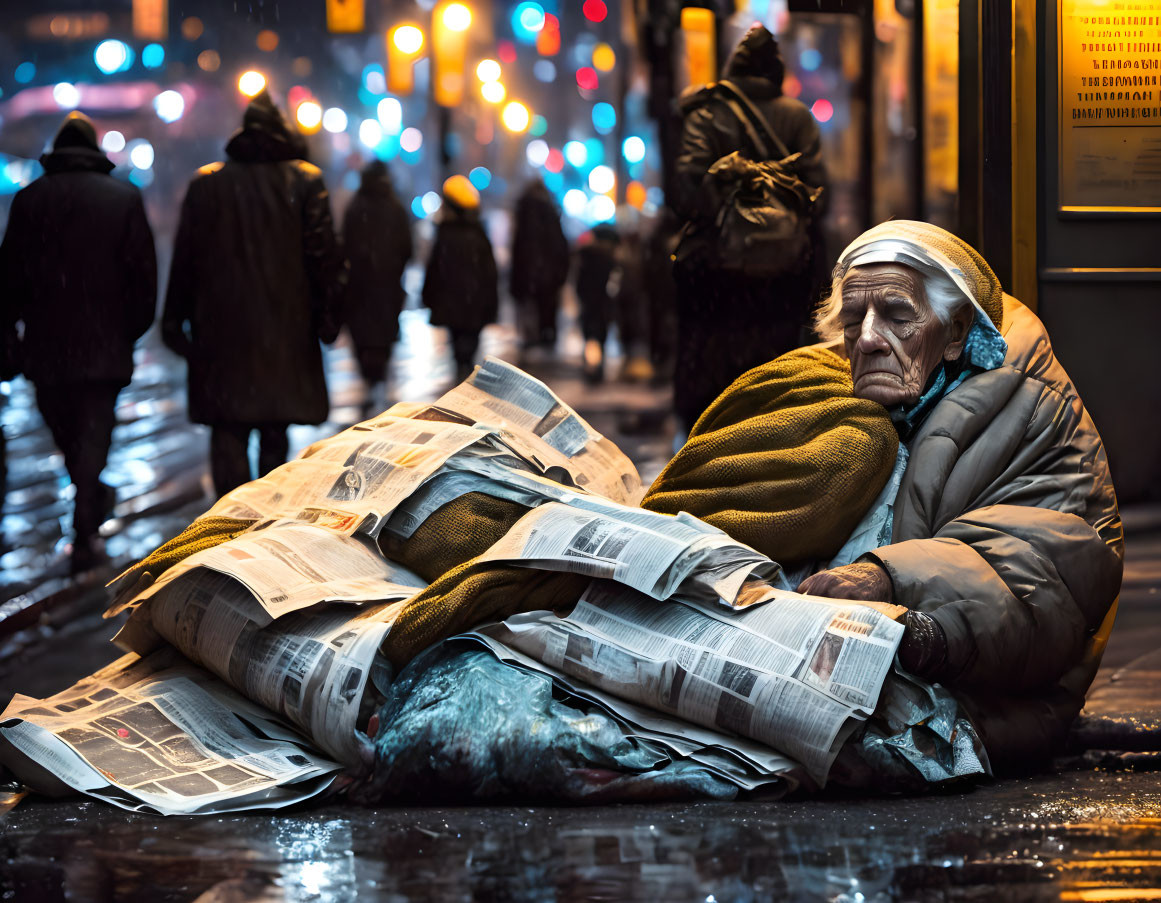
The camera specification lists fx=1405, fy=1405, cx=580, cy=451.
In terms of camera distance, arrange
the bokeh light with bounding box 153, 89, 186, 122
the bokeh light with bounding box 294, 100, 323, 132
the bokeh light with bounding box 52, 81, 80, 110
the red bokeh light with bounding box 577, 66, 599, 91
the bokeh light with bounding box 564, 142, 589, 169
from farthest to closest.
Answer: the bokeh light with bounding box 564, 142, 589, 169 < the red bokeh light with bounding box 577, 66, 599, 91 < the bokeh light with bounding box 52, 81, 80, 110 < the bokeh light with bounding box 153, 89, 186, 122 < the bokeh light with bounding box 294, 100, 323, 132

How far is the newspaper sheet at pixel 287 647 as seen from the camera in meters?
2.78

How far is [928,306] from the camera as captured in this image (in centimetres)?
303

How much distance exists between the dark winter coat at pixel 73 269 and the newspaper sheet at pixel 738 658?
3.54 m

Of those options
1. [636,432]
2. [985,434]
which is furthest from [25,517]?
[985,434]

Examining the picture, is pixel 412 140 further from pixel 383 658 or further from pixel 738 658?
pixel 738 658

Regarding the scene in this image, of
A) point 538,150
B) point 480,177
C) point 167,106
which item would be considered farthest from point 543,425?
point 538,150

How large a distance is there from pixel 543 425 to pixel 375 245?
6.46m

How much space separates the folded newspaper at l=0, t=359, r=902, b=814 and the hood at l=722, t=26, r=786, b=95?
123 inches

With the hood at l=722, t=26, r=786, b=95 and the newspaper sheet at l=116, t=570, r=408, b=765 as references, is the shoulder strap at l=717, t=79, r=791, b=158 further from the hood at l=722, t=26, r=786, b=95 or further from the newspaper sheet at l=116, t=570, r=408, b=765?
the newspaper sheet at l=116, t=570, r=408, b=765

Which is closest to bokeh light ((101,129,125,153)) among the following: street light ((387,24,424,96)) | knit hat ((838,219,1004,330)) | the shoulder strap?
street light ((387,24,424,96))

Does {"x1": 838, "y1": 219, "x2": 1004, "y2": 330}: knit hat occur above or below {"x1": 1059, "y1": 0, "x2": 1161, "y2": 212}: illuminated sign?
below

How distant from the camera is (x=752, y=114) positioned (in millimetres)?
5609

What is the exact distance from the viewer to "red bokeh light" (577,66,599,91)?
180 feet

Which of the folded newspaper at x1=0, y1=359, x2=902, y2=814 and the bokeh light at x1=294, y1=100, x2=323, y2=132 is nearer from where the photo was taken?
the folded newspaper at x1=0, y1=359, x2=902, y2=814
